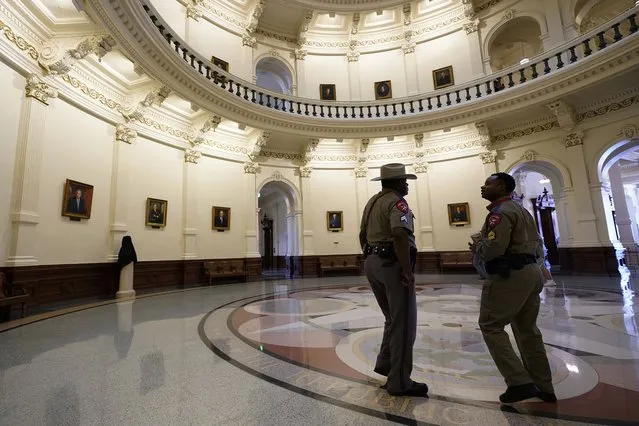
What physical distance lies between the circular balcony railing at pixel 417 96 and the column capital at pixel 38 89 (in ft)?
10.9

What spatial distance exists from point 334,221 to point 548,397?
1188 cm

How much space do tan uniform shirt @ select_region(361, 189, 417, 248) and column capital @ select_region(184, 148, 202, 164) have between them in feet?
32.2

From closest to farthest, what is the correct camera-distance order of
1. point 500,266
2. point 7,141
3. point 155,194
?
point 500,266 → point 7,141 → point 155,194

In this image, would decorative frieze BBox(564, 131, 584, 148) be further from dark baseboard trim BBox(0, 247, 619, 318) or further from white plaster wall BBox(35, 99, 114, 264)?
white plaster wall BBox(35, 99, 114, 264)

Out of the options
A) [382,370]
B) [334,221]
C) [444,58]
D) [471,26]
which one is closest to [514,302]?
[382,370]

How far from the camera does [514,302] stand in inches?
87.9

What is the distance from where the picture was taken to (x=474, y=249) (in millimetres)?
2605

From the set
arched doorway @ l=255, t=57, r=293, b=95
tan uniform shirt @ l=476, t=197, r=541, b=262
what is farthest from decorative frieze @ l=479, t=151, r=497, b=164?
tan uniform shirt @ l=476, t=197, r=541, b=262

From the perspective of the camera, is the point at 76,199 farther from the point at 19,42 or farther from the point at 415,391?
the point at 415,391

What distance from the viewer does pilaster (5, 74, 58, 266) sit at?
6094 mm

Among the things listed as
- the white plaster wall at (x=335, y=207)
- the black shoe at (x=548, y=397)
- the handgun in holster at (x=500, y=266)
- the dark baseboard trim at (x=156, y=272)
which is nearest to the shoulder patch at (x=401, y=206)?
the handgun in holster at (x=500, y=266)

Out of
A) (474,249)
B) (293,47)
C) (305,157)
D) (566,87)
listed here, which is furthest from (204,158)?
(566,87)

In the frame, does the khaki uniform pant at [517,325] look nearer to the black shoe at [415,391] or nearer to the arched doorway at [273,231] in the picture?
the black shoe at [415,391]

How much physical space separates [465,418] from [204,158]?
11440 millimetres
